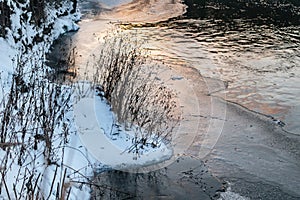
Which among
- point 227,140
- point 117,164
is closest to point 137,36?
point 227,140

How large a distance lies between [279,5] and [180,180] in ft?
57.3

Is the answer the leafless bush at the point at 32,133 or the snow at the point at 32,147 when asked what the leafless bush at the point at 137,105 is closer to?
the snow at the point at 32,147

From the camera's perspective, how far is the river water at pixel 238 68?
755 cm

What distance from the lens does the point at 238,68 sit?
44.4ft

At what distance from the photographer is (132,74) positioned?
10141mm

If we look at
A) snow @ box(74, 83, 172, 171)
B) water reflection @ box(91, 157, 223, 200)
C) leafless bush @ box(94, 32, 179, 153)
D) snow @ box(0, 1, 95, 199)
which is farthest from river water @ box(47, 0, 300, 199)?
leafless bush @ box(94, 32, 179, 153)

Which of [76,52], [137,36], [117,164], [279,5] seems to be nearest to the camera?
[117,164]

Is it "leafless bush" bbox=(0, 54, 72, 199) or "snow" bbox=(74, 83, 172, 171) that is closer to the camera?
"leafless bush" bbox=(0, 54, 72, 199)

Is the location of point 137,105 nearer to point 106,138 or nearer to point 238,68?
point 106,138

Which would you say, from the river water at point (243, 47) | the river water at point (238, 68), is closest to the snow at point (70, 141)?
the river water at point (238, 68)

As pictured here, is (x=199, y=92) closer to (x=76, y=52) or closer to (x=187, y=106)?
(x=187, y=106)

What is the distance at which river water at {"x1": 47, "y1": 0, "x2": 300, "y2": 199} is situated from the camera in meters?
7.55

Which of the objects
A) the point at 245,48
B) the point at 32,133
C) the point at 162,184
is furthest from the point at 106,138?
the point at 245,48

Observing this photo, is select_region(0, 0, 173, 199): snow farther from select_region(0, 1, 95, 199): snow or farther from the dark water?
the dark water
